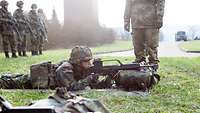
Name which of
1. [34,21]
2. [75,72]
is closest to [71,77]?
[75,72]

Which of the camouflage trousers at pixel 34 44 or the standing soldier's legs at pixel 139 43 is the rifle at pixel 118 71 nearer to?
the standing soldier's legs at pixel 139 43

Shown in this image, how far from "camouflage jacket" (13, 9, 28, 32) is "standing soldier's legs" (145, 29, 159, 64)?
1373 cm

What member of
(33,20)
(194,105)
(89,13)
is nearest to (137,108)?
(194,105)

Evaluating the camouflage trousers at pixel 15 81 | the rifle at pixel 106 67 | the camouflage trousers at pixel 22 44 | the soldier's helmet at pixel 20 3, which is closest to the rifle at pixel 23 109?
the rifle at pixel 106 67

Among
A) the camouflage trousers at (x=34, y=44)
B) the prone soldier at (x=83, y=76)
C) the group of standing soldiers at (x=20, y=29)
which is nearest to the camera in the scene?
the prone soldier at (x=83, y=76)

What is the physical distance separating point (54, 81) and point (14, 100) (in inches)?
44.7

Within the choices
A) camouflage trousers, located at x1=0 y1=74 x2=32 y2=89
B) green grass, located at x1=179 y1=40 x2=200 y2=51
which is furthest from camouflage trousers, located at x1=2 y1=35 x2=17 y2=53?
camouflage trousers, located at x1=0 y1=74 x2=32 y2=89

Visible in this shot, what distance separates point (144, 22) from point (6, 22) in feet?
40.7

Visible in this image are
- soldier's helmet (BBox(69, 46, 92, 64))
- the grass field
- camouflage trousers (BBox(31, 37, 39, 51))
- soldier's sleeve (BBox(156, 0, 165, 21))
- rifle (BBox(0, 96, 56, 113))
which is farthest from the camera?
camouflage trousers (BBox(31, 37, 39, 51))

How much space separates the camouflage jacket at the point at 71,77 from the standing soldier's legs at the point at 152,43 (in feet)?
9.94

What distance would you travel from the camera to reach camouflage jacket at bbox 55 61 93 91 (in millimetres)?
7844

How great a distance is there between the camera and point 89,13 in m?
58.6

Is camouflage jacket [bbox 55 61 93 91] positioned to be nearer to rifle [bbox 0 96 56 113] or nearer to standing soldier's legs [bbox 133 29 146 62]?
standing soldier's legs [bbox 133 29 146 62]

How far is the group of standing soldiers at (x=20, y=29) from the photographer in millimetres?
22438
